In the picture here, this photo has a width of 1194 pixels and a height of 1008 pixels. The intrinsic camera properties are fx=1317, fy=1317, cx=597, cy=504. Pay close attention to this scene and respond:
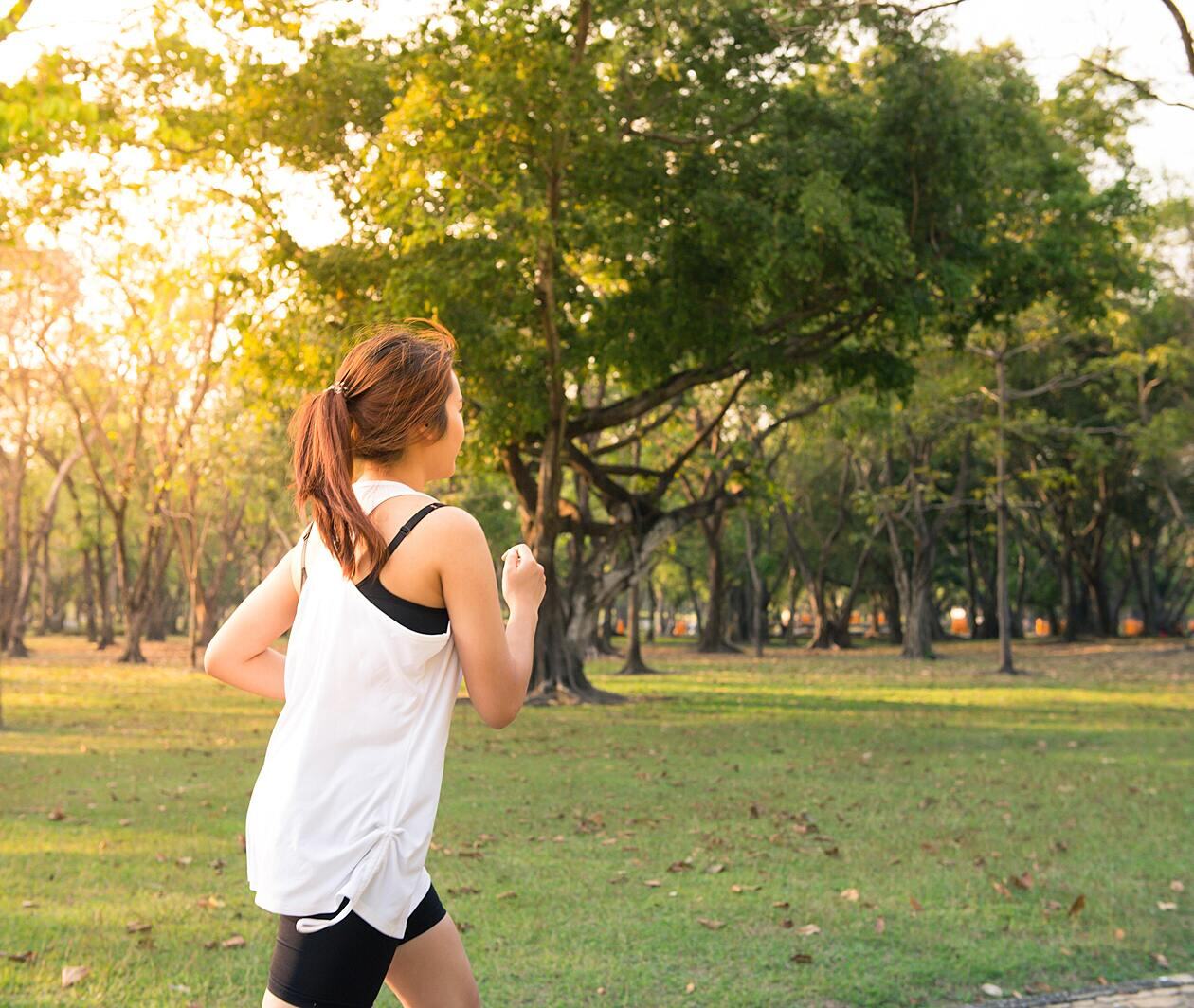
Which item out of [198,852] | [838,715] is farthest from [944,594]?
[198,852]

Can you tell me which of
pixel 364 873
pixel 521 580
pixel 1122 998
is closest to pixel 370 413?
pixel 521 580

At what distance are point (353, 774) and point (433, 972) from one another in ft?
1.75

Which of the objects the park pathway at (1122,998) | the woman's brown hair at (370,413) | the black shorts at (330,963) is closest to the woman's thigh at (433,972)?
the black shorts at (330,963)

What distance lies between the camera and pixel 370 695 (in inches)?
98.5

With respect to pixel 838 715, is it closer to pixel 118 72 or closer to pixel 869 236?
pixel 869 236

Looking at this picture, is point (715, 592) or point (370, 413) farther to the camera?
point (715, 592)

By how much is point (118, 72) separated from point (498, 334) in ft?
21.2

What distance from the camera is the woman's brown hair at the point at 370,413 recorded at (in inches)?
104

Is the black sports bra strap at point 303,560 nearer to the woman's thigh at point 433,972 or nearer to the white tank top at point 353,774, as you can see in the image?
the white tank top at point 353,774

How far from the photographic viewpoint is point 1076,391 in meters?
44.5

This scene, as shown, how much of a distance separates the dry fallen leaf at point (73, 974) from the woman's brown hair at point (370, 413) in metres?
4.00

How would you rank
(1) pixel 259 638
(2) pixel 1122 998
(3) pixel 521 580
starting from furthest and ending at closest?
(2) pixel 1122 998
(1) pixel 259 638
(3) pixel 521 580

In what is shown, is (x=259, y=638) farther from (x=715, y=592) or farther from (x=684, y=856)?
(x=715, y=592)

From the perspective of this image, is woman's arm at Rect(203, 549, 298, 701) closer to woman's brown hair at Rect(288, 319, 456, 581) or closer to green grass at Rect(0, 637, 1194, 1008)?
woman's brown hair at Rect(288, 319, 456, 581)
